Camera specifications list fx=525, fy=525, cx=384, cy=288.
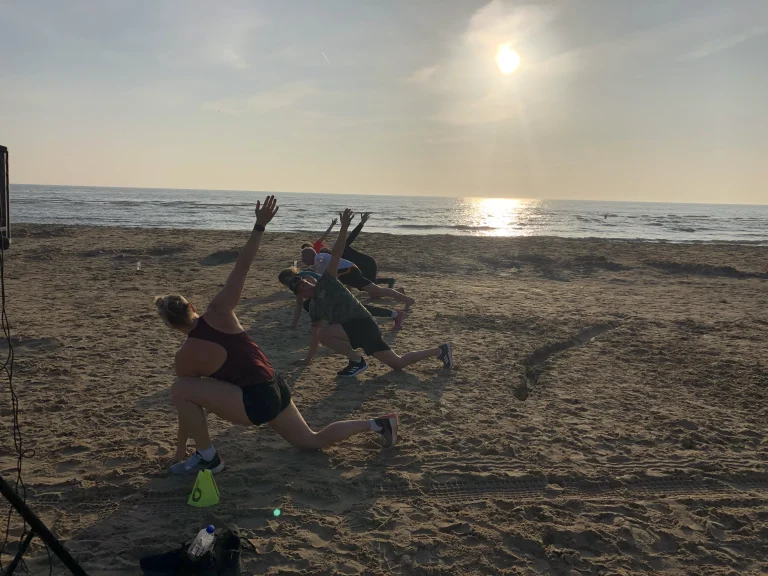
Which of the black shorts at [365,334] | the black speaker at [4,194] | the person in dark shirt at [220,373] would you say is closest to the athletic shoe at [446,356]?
the black shorts at [365,334]

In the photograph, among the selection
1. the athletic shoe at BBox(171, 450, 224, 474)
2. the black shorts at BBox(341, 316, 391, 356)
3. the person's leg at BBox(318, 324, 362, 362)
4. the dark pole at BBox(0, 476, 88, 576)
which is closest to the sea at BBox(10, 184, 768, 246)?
the person's leg at BBox(318, 324, 362, 362)

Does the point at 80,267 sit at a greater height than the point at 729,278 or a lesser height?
lesser

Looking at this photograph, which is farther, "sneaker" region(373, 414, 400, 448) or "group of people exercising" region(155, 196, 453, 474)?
"sneaker" region(373, 414, 400, 448)

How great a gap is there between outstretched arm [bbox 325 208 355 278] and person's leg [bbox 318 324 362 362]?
73cm

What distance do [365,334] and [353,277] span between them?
2.97 m

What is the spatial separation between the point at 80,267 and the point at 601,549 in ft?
39.8

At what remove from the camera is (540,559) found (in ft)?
9.84

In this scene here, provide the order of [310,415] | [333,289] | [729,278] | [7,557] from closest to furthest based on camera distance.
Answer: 1. [7,557]
2. [310,415]
3. [333,289]
4. [729,278]

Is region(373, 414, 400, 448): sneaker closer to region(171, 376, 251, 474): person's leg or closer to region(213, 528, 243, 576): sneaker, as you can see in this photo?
region(171, 376, 251, 474): person's leg

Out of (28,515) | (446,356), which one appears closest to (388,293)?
(446,356)

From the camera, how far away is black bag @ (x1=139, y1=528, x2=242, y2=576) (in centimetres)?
Answer: 257

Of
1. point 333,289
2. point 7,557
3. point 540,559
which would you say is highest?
point 333,289

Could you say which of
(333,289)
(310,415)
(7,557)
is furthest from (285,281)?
(7,557)

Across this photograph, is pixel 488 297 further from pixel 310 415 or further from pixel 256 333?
pixel 310 415
